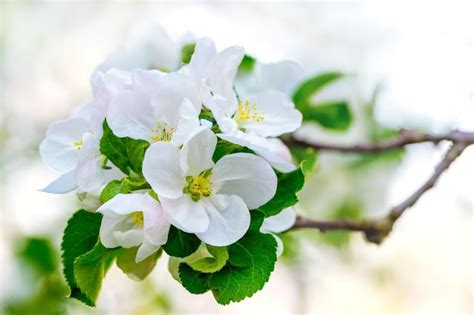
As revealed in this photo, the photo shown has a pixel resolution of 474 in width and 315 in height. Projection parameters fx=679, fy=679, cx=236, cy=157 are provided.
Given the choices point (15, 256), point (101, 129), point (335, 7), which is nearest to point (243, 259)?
point (101, 129)

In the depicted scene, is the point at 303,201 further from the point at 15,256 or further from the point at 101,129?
the point at 101,129

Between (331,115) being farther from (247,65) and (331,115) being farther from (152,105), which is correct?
(152,105)

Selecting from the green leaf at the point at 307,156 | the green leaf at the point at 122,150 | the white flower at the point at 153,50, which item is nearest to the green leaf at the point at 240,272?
the green leaf at the point at 122,150

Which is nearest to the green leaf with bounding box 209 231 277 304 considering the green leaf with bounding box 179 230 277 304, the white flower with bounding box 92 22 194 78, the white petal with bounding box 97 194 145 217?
the green leaf with bounding box 179 230 277 304

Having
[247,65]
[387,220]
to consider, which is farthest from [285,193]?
[247,65]

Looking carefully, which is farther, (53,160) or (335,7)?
(335,7)

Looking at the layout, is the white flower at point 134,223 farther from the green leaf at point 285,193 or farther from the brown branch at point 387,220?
the brown branch at point 387,220

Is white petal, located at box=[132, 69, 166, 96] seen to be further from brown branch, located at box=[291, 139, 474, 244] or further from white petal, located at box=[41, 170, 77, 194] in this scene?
brown branch, located at box=[291, 139, 474, 244]
